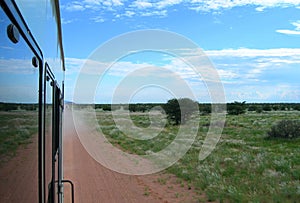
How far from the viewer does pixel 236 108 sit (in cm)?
4591

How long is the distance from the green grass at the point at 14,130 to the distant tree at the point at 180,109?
28843 millimetres

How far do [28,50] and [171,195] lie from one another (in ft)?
26.4

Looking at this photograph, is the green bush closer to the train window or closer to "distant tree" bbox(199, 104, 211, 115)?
"distant tree" bbox(199, 104, 211, 115)

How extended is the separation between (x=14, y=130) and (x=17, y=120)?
56 mm

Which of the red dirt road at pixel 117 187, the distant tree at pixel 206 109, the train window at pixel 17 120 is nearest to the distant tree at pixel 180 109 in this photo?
the distant tree at pixel 206 109

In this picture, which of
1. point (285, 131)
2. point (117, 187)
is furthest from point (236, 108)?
point (117, 187)

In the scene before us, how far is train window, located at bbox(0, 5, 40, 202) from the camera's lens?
37.6 inches

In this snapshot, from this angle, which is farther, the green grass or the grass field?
the grass field

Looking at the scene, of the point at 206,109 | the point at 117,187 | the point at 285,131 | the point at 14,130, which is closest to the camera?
the point at 14,130

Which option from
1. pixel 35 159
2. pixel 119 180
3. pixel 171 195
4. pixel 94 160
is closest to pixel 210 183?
pixel 171 195

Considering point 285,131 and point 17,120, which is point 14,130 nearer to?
point 17,120

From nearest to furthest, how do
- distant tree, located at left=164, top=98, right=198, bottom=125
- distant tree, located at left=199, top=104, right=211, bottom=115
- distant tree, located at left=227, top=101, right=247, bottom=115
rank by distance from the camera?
distant tree, located at left=164, top=98, right=198, bottom=125
distant tree, located at left=199, top=104, right=211, bottom=115
distant tree, located at left=227, top=101, right=247, bottom=115

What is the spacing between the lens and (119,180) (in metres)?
10.5

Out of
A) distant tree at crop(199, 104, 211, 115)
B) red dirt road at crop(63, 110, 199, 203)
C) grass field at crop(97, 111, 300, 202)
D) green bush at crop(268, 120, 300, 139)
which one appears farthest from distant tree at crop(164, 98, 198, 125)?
red dirt road at crop(63, 110, 199, 203)
